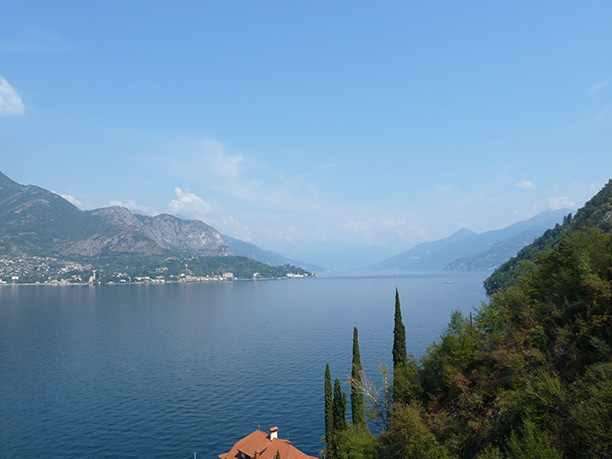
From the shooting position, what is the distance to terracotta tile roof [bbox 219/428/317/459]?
37.2 meters

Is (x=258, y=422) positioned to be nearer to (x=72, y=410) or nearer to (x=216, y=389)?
(x=216, y=389)

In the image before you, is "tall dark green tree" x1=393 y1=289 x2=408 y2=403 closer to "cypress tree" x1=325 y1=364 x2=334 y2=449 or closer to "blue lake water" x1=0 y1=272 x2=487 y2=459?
"cypress tree" x1=325 y1=364 x2=334 y2=449

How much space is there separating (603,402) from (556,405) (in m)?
4.04

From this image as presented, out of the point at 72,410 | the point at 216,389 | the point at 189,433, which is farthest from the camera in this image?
the point at 216,389

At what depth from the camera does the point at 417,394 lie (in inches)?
1436

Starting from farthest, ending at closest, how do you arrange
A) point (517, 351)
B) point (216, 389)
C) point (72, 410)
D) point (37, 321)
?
point (37, 321) → point (216, 389) → point (72, 410) → point (517, 351)

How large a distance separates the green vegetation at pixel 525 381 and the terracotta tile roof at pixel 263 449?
5.32 metres

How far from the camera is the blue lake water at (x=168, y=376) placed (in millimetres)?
45969

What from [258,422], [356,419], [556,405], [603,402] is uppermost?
[603,402]

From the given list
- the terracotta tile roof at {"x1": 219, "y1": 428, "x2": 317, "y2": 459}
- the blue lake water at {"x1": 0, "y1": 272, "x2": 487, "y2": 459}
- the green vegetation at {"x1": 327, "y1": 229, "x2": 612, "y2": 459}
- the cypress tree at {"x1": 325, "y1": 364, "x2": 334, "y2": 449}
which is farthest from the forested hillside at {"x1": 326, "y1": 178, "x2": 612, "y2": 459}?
the blue lake water at {"x1": 0, "y1": 272, "x2": 487, "y2": 459}

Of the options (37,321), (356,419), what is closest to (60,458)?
(356,419)

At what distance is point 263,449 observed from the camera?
37.7m

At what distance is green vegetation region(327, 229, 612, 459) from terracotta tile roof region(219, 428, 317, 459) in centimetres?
532

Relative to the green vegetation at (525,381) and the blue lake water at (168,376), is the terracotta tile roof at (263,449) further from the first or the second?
the green vegetation at (525,381)
